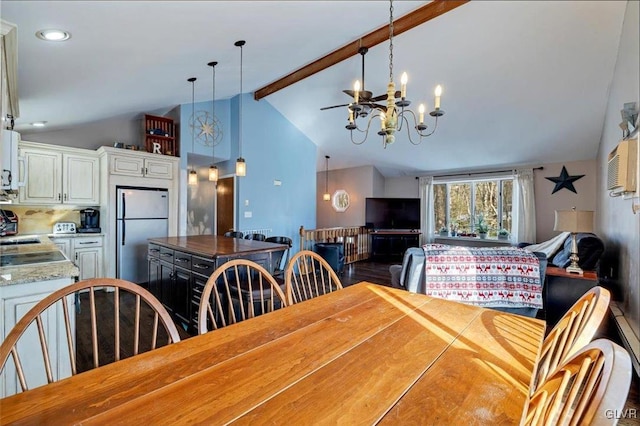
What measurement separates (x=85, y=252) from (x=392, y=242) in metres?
6.27

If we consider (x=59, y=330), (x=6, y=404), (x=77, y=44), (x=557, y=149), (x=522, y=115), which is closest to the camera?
(x=6, y=404)

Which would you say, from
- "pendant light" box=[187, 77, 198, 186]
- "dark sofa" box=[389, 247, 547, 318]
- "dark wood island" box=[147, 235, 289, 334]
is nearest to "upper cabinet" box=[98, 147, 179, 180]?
"pendant light" box=[187, 77, 198, 186]

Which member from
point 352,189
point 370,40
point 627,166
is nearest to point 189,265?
point 370,40

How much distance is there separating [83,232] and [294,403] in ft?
16.0

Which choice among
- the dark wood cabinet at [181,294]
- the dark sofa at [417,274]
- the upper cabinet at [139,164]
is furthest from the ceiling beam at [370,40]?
the dark wood cabinet at [181,294]

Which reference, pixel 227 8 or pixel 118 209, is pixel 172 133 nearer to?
pixel 118 209

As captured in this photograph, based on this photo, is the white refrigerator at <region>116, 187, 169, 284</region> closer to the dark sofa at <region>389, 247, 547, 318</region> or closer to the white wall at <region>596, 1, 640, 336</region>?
the dark sofa at <region>389, 247, 547, 318</region>

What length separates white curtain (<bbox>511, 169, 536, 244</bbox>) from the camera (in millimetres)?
6297

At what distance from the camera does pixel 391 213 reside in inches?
313

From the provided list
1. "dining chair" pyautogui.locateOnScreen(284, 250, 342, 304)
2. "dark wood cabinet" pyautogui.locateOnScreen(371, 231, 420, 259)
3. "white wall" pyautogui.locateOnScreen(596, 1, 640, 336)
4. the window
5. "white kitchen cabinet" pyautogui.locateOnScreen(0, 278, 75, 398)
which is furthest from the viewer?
"dark wood cabinet" pyautogui.locateOnScreen(371, 231, 420, 259)

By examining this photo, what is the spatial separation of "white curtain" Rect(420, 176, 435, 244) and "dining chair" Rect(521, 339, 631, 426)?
7398mm

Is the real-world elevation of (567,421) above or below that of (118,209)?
below

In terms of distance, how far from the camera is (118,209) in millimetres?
4402

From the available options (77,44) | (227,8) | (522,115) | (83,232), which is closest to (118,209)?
(83,232)
